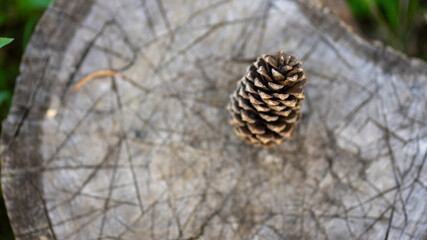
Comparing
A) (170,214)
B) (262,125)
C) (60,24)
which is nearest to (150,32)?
(60,24)

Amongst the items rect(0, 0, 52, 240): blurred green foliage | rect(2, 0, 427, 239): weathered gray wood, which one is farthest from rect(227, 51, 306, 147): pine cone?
rect(0, 0, 52, 240): blurred green foliage

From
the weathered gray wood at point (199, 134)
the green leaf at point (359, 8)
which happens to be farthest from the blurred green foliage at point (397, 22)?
the weathered gray wood at point (199, 134)

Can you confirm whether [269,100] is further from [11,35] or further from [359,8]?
[11,35]

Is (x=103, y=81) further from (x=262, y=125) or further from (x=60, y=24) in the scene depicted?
(x=262, y=125)

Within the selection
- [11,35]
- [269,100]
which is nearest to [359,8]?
[269,100]

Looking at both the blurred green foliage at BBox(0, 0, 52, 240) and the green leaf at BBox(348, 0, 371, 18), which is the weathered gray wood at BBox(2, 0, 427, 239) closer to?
the blurred green foliage at BBox(0, 0, 52, 240)

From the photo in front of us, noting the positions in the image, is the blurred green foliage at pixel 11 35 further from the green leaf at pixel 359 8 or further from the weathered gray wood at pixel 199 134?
the green leaf at pixel 359 8
